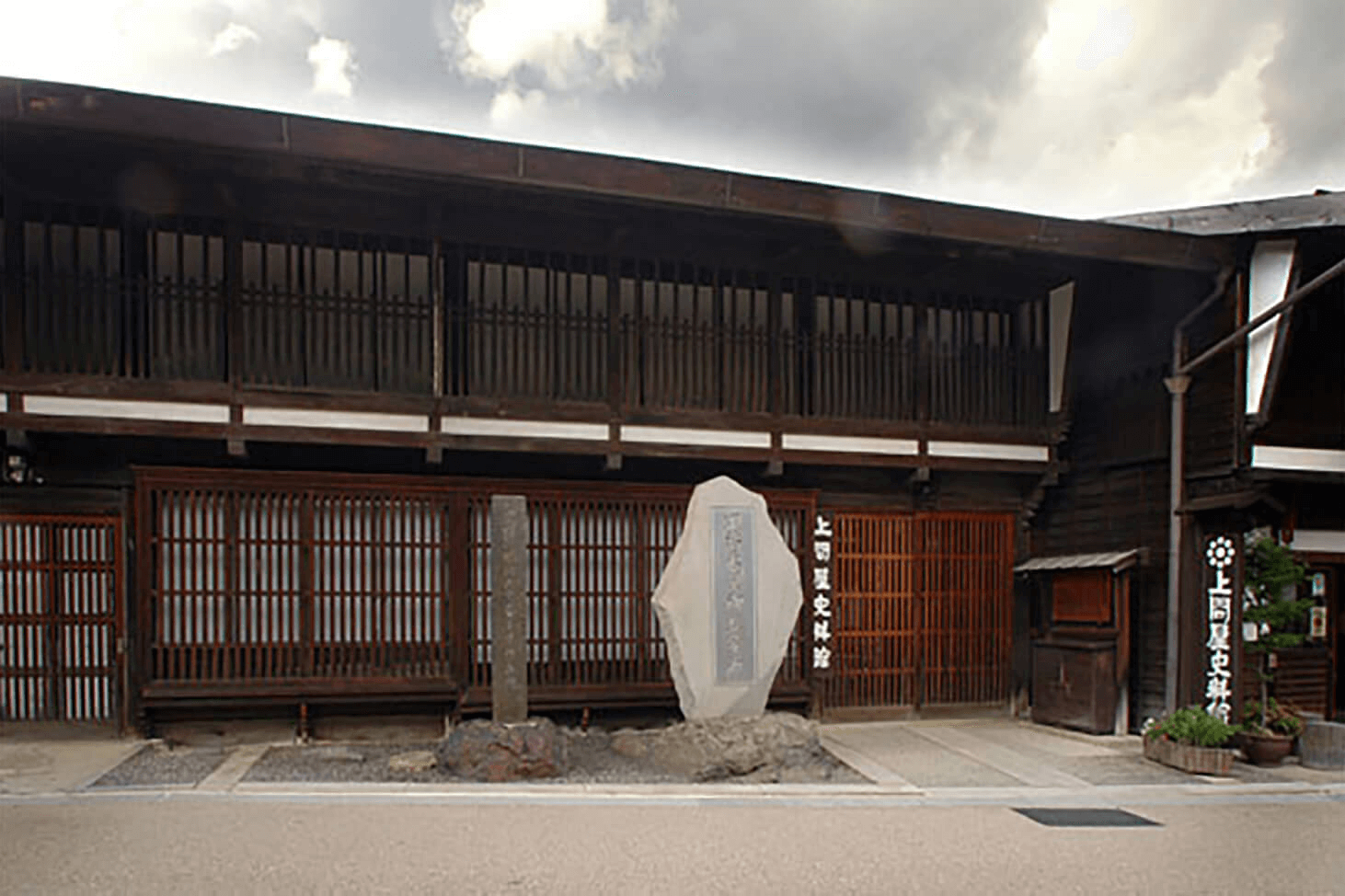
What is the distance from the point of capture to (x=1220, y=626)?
9.84 meters

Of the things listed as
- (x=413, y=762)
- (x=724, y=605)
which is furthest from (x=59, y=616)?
(x=724, y=605)

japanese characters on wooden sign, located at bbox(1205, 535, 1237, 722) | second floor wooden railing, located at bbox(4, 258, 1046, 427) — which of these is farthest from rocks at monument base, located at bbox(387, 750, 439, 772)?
japanese characters on wooden sign, located at bbox(1205, 535, 1237, 722)

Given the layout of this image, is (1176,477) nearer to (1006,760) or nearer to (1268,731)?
(1268,731)

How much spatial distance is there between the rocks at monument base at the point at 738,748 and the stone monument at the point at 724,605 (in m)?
0.27

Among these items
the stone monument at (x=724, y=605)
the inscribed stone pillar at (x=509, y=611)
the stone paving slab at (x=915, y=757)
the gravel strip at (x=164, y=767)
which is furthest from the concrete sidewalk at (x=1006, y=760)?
the gravel strip at (x=164, y=767)

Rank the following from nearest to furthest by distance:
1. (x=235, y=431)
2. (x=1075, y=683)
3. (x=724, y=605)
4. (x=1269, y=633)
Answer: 1. (x=724, y=605)
2. (x=235, y=431)
3. (x=1269, y=633)
4. (x=1075, y=683)

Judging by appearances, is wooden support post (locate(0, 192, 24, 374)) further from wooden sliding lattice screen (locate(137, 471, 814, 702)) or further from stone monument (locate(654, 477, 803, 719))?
stone monument (locate(654, 477, 803, 719))

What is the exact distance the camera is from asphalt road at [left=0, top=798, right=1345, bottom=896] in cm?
557

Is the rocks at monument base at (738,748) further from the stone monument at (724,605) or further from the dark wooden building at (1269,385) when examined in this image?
the dark wooden building at (1269,385)

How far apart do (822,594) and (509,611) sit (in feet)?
13.9

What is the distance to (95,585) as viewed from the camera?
9.53 meters

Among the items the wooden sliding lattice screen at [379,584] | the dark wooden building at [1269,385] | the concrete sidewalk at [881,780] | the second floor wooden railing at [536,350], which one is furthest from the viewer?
the dark wooden building at [1269,385]

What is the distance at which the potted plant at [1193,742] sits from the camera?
8812 mm

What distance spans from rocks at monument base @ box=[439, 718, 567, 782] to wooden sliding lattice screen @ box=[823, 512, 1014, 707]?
4332 mm
